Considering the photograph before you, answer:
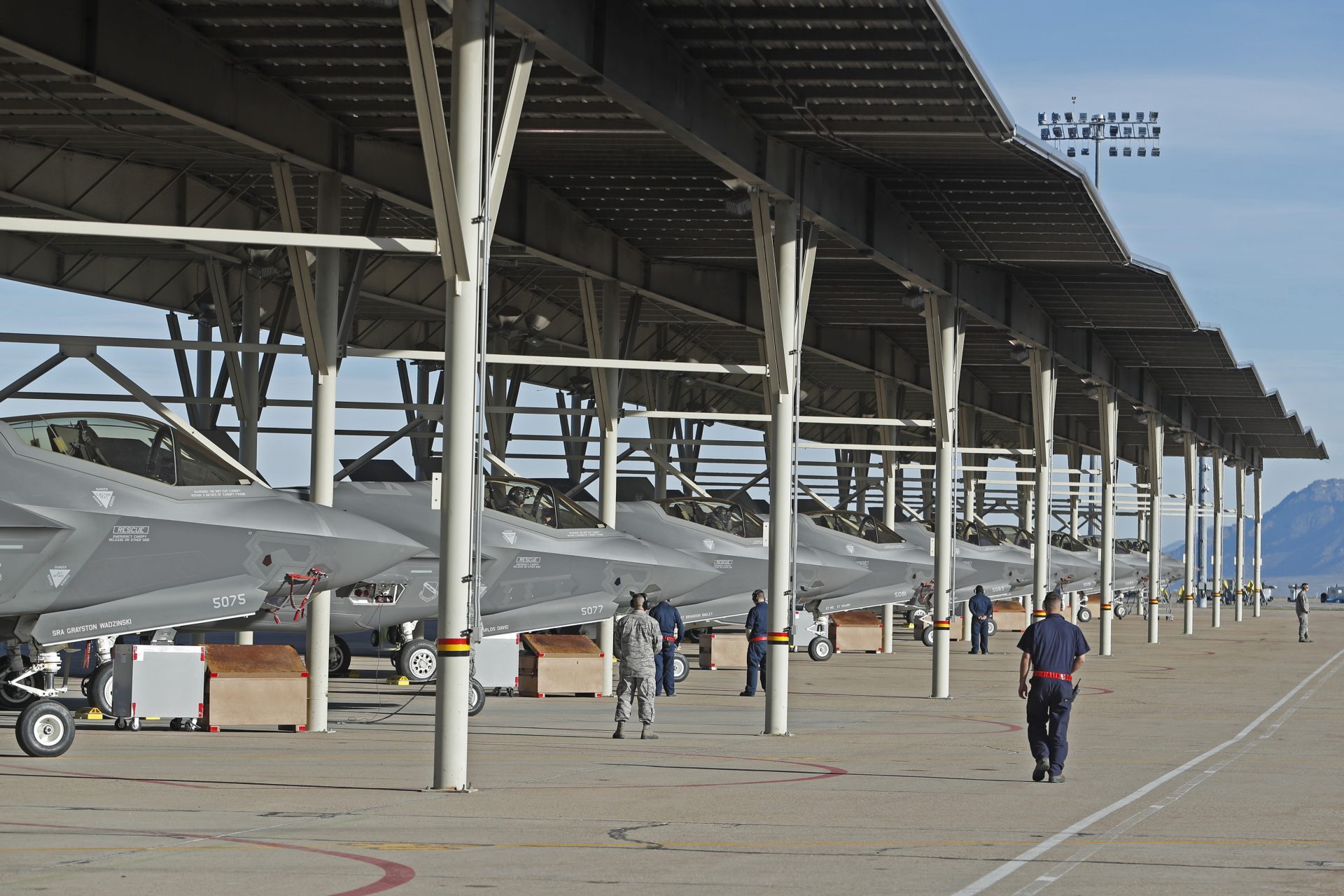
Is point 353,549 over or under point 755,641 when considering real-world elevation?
over

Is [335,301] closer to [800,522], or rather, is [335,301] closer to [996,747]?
[996,747]

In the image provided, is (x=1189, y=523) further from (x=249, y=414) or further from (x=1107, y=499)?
(x=249, y=414)

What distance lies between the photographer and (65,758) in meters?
16.4

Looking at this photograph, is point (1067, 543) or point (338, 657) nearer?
point (338, 657)

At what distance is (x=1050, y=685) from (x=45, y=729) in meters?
8.88

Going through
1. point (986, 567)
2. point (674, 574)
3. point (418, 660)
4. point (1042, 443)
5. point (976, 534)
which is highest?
point (1042, 443)

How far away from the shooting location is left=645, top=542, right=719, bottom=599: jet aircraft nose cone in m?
26.1

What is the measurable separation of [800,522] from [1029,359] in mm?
6647

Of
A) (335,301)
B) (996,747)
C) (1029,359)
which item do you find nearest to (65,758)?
Answer: (335,301)

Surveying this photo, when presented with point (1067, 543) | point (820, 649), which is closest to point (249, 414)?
point (820, 649)

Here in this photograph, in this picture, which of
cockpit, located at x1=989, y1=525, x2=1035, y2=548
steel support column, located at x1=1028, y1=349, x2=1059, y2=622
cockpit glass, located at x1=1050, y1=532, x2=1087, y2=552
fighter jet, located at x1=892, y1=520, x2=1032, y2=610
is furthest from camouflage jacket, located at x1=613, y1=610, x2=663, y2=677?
cockpit glass, located at x1=1050, y1=532, x2=1087, y2=552

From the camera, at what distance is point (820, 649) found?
38.0 m

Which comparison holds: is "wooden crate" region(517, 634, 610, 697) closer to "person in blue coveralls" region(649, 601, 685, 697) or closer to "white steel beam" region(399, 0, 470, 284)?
"person in blue coveralls" region(649, 601, 685, 697)

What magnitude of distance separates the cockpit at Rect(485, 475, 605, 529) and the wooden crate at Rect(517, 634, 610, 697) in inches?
79.2
